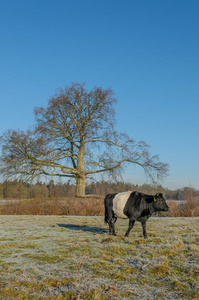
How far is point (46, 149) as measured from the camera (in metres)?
26.9

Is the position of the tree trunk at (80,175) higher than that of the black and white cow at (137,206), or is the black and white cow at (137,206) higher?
the tree trunk at (80,175)

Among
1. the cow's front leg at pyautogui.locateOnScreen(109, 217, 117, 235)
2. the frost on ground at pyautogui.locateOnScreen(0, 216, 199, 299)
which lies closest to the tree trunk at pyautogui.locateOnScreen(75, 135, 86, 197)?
the cow's front leg at pyautogui.locateOnScreen(109, 217, 117, 235)

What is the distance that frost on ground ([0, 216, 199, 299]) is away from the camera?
3871 millimetres

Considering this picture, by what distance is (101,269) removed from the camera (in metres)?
4.85

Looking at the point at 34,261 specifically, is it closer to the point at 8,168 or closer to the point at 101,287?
the point at 101,287

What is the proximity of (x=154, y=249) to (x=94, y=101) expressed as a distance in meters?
25.0

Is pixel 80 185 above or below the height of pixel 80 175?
below

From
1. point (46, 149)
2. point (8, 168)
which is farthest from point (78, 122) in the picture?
point (8, 168)

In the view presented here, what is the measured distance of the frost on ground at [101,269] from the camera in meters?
3.87

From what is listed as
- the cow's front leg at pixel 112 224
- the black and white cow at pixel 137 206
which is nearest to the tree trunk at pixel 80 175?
the cow's front leg at pixel 112 224

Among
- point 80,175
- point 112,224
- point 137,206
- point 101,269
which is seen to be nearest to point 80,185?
point 80,175

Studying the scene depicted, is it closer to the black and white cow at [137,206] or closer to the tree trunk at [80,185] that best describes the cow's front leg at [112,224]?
the black and white cow at [137,206]

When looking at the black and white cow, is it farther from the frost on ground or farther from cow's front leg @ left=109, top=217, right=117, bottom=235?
the frost on ground

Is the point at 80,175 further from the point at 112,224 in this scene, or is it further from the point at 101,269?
the point at 101,269
